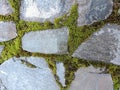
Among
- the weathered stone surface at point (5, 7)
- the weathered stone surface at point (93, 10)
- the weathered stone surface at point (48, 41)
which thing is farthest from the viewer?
the weathered stone surface at point (5, 7)

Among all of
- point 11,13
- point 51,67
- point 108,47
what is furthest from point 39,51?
point 108,47

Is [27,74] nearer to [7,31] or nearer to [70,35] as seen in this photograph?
[7,31]

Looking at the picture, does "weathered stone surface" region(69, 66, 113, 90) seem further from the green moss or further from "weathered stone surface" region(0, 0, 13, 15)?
"weathered stone surface" region(0, 0, 13, 15)

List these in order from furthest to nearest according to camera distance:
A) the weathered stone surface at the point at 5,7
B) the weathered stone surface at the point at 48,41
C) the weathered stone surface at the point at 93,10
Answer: the weathered stone surface at the point at 5,7
the weathered stone surface at the point at 48,41
the weathered stone surface at the point at 93,10

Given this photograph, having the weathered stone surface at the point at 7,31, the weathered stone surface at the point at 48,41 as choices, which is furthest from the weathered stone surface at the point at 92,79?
the weathered stone surface at the point at 7,31

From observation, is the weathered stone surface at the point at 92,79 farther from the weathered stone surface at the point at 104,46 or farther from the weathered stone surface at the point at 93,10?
the weathered stone surface at the point at 93,10

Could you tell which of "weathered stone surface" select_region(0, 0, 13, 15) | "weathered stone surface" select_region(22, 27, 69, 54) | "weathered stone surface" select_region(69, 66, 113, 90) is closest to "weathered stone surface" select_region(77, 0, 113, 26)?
"weathered stone surface" select_region(22, 27, 69, 54)

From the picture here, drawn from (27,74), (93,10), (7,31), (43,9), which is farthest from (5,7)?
(93,10)
